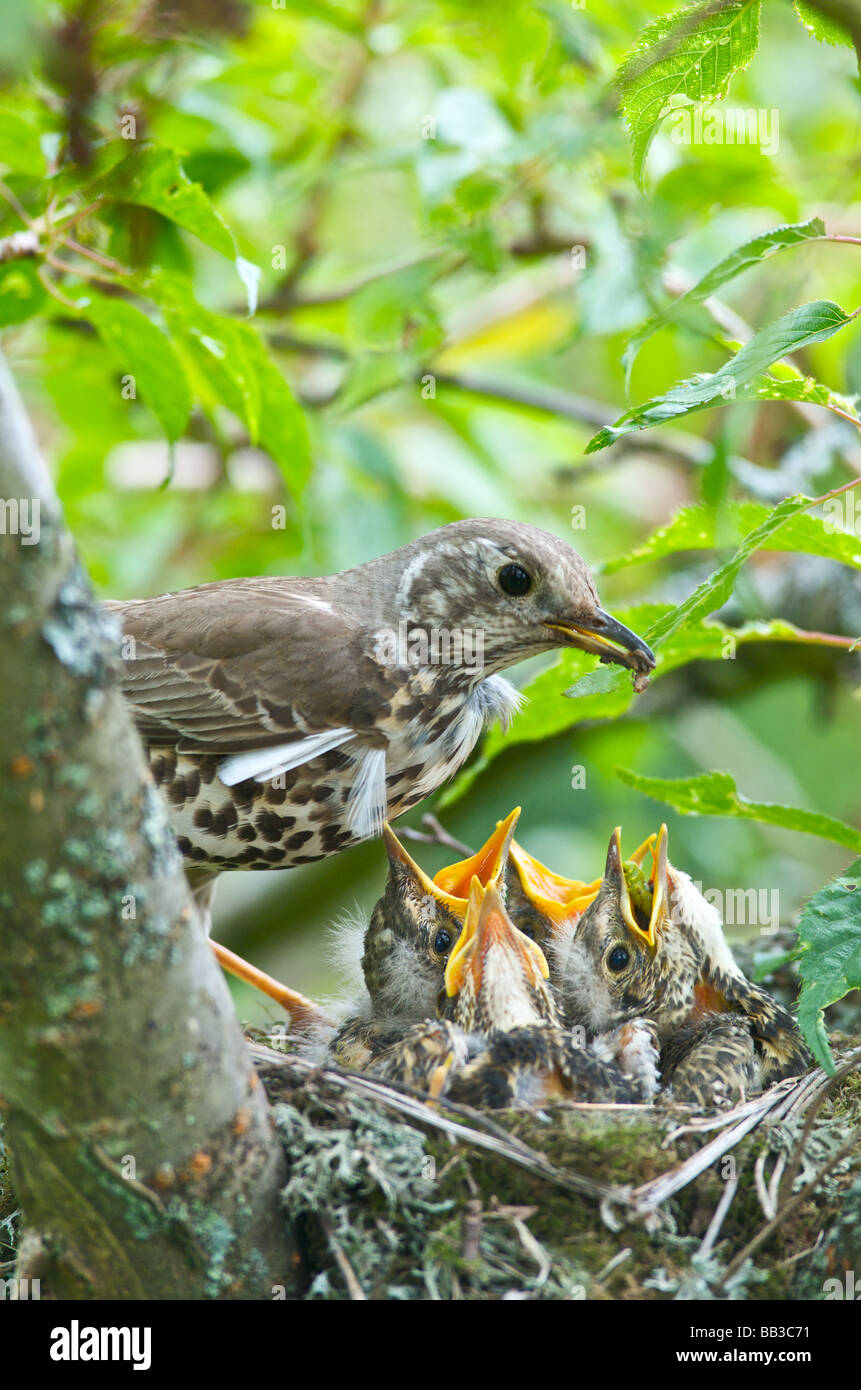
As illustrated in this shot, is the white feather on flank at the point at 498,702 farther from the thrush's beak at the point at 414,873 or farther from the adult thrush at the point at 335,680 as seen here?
the thrush's beak at the point at 414,873

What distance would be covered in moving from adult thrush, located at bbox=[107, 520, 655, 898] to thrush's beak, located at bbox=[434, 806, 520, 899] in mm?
263

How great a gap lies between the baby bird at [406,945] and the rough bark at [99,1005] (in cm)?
122

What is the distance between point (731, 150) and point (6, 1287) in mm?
3979

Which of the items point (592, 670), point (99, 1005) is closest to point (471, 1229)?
point (99, 1005)

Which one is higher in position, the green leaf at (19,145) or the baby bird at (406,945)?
the green leaf at (19,145)

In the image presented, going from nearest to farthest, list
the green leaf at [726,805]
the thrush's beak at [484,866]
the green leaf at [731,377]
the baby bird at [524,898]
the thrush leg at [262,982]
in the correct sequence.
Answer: the green leaf at [731,377] → the green leaf at [726,805] → the thrush's beak at [484,866] → the baby bird at [524,898] → the thrush leg at [262,982]

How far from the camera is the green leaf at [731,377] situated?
211 cm

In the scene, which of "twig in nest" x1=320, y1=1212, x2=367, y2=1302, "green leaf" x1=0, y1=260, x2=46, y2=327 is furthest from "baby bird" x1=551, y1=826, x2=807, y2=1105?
"green leaf" x1=0, y1=260, x2=46, y2=327

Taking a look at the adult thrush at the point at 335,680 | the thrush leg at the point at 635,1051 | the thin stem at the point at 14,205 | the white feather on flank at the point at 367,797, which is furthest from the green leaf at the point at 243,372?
the thrush leg at the point at 635,1051

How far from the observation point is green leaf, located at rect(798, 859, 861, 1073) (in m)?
2.36

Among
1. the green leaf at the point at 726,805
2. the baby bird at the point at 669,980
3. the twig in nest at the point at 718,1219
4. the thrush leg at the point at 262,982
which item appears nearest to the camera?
the twig in nest at the point at 718,1219

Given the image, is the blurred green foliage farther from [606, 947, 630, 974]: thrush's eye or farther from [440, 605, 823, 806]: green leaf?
[606, 947, 630, 974]: thrush's eye

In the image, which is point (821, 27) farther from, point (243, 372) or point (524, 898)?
point (524, 898)

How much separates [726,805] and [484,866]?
2.55 feet
